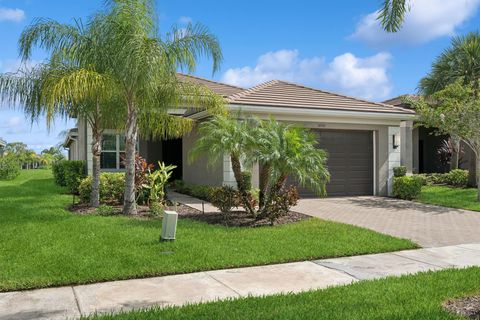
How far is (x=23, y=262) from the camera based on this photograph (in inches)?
257

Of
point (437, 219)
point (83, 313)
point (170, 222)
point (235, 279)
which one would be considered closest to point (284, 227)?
point (170, 222)

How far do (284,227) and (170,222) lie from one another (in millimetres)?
2838

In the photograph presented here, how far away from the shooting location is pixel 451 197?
16.1m

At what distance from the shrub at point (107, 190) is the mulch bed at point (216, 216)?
0.63m

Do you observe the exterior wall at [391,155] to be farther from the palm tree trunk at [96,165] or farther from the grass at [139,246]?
the palm tree trunk at [96,165]

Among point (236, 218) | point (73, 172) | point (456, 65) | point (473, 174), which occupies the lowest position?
point (236, 218)

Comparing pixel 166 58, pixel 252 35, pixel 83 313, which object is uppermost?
pixel 252 35

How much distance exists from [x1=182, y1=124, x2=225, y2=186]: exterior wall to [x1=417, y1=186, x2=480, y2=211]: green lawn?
7.12 meters

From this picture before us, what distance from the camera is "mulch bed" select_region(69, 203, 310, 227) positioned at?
10172 millimetres

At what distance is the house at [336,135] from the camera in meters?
15.4

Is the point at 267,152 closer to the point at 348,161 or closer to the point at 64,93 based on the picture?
the point at 64,93

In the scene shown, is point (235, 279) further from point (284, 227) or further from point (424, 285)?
point (284, 227)

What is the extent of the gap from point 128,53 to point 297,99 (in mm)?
7891

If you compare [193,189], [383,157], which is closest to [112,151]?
[193,189]
